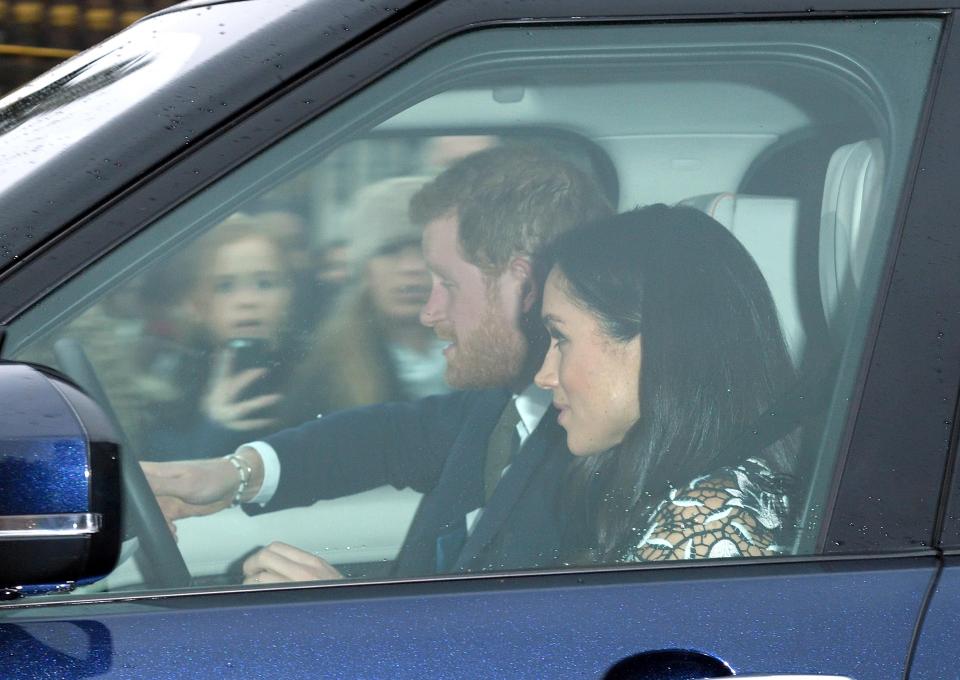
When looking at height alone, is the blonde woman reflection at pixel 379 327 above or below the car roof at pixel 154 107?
below

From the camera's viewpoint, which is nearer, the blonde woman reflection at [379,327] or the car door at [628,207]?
the car door at [628,207]

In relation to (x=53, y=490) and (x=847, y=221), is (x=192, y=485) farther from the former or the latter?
(x=847, y=221)

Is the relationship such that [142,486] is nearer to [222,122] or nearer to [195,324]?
[195,324]

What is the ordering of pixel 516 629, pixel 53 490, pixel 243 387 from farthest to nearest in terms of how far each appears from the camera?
pixel 243 387
pixel 516 629
pixel 53 490

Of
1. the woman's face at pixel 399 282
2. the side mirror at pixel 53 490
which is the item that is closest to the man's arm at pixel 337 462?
the woman's face at pixel 399 282

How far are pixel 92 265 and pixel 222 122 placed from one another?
0.19m

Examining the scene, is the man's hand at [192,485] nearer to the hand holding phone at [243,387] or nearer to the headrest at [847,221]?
the hand holding phone at [243,387]

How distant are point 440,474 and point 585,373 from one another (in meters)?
0.19

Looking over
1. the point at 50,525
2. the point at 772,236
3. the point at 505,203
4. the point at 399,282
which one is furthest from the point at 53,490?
the point at 772,236

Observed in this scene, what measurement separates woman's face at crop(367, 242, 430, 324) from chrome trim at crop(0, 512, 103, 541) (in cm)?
42

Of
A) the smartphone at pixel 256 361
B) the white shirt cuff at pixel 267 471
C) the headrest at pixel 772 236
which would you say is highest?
the headrest at pixel 772 236

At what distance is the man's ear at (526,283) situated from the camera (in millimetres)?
1387

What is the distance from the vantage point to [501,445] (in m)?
1.37

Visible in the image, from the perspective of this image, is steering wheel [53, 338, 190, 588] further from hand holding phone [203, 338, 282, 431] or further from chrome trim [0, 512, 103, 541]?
chrome trim [0, 512, 103, 541]
